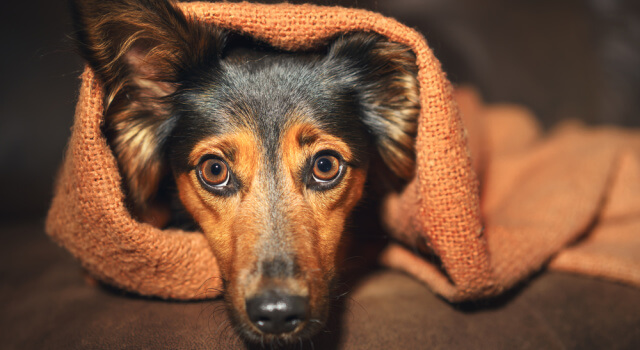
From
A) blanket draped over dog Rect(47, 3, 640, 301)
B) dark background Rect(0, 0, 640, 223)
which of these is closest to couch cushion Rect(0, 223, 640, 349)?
blanket draped over dog Rect(47, 3, 640, 301)

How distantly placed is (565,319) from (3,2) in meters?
3.09

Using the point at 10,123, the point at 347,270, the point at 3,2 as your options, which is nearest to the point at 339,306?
the point at 347,270

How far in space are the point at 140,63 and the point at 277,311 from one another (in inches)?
41.6

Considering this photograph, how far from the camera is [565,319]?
1497 millimetres

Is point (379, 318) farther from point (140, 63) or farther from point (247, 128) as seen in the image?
point (140, 63)

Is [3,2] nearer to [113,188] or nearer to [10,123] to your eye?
[10,123]

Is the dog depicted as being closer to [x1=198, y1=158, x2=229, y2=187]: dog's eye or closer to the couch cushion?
[x1=198, y1=158, x2=229, y2=187]: dog's eye

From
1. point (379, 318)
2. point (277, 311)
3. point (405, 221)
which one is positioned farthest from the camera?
point (405, 221)

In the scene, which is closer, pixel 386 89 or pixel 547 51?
pixel 386 89

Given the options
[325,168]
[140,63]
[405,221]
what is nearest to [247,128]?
[325,168]

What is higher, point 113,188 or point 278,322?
point 113,188

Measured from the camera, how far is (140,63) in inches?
60.6

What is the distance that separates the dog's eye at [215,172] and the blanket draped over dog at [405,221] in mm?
214

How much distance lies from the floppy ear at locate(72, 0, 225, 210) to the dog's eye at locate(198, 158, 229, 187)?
0.27 meters
